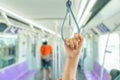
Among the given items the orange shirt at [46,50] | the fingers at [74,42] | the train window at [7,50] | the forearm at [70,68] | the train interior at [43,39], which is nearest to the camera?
the fingers at [74,42]

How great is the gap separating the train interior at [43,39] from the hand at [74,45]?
2.85 feet

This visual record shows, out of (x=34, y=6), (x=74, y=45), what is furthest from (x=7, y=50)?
(x=74, y=45)

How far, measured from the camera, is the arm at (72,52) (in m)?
0.99

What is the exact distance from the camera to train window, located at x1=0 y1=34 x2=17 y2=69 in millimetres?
6777

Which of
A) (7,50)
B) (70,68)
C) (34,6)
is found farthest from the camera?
(7,50)

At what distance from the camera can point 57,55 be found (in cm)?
585

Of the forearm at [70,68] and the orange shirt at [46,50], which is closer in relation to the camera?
the forearm at [70,68]

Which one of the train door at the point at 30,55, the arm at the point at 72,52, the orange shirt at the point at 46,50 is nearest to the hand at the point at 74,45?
the arm at the point at 72,52

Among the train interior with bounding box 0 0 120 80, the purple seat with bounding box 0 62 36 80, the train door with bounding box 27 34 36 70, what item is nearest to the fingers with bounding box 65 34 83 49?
the train interior with bounding box 0 0 120 80

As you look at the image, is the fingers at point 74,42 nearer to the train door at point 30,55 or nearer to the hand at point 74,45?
the hand at point 74,45

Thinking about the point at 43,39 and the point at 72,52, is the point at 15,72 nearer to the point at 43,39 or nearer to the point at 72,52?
the point at 43,39

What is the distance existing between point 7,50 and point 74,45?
6.59 m

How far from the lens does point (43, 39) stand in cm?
835

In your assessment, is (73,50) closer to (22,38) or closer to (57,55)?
(57,55)
